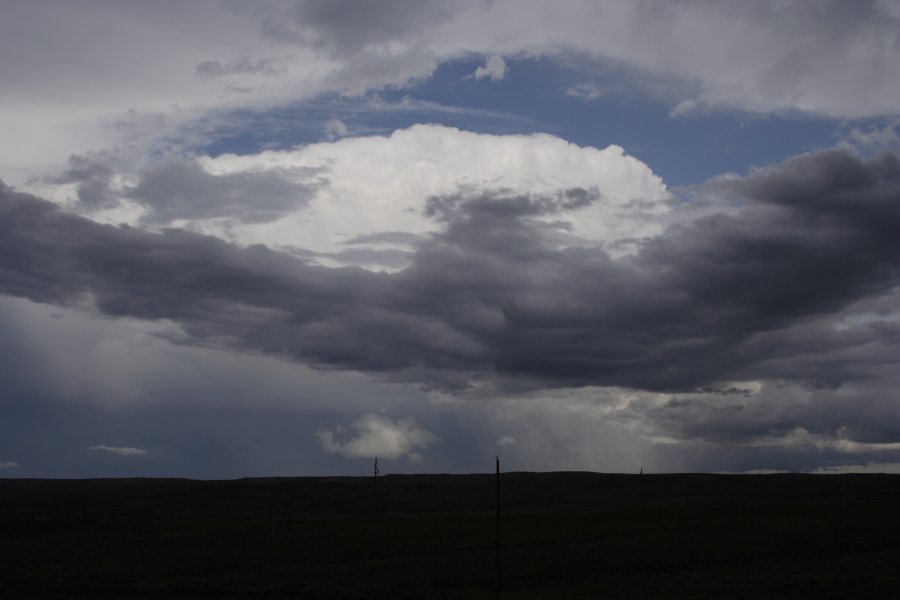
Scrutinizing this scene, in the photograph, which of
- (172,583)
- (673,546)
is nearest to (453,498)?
(673,546)

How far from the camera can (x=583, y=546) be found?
200 feet

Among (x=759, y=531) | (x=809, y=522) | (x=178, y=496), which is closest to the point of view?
(x=759, y=531)

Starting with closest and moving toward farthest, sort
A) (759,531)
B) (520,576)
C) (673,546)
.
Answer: (520,576) → (673,546) → (759,531)

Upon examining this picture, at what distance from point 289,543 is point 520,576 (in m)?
24.0

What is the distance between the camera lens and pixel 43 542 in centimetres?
7356

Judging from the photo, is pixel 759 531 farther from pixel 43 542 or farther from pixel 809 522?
pixel 43 542

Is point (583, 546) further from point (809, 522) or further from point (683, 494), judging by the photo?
point (683, 494)

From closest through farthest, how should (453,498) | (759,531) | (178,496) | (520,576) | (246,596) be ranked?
(246,596) → (520,576) → (759,531) → (178,496) → (453,498)

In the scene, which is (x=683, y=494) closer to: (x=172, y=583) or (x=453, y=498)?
(x=453, y=498)

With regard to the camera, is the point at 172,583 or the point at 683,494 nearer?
the point at 172,583

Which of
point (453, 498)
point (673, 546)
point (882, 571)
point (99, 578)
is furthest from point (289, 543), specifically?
point (453, 498)

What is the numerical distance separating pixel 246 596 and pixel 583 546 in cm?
2500

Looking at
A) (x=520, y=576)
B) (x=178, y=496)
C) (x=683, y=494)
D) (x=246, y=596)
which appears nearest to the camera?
(x=246, y=596)

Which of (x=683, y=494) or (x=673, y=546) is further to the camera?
(x=683, y=494)
